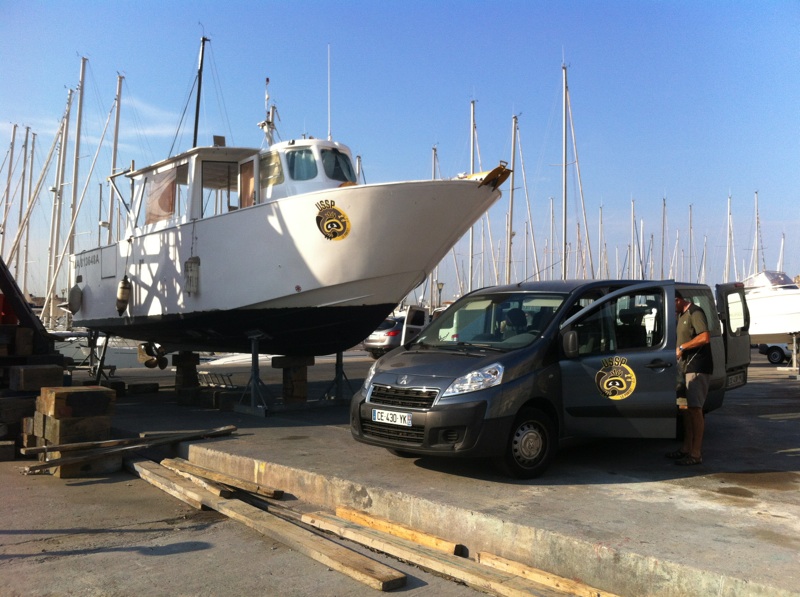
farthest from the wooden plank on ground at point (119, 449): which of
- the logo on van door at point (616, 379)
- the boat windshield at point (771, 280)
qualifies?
the boat windshield at point (771, 280)

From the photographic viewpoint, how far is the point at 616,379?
21.6 feet

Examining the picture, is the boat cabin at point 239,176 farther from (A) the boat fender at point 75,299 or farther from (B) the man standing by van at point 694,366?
(B) the man standing by van at point 694,366

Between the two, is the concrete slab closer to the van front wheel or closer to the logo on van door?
the van front wheel

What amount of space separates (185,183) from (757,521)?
398 inches

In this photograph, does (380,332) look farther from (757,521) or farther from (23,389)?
(757,521)

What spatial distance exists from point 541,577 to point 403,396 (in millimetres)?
2253

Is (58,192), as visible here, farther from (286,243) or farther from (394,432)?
(394,432)

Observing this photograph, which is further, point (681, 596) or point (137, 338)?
point (137, 338)

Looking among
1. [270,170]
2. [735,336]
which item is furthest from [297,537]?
[270,170]

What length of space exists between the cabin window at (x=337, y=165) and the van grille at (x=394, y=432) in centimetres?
536

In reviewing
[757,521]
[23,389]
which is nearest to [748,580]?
[757,521]

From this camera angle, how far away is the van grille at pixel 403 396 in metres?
6.08

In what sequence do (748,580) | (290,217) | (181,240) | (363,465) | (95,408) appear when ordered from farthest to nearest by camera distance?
(181,240)
(290,217)
(95,408)
(363,465)
(748,580)

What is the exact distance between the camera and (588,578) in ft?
14.3
